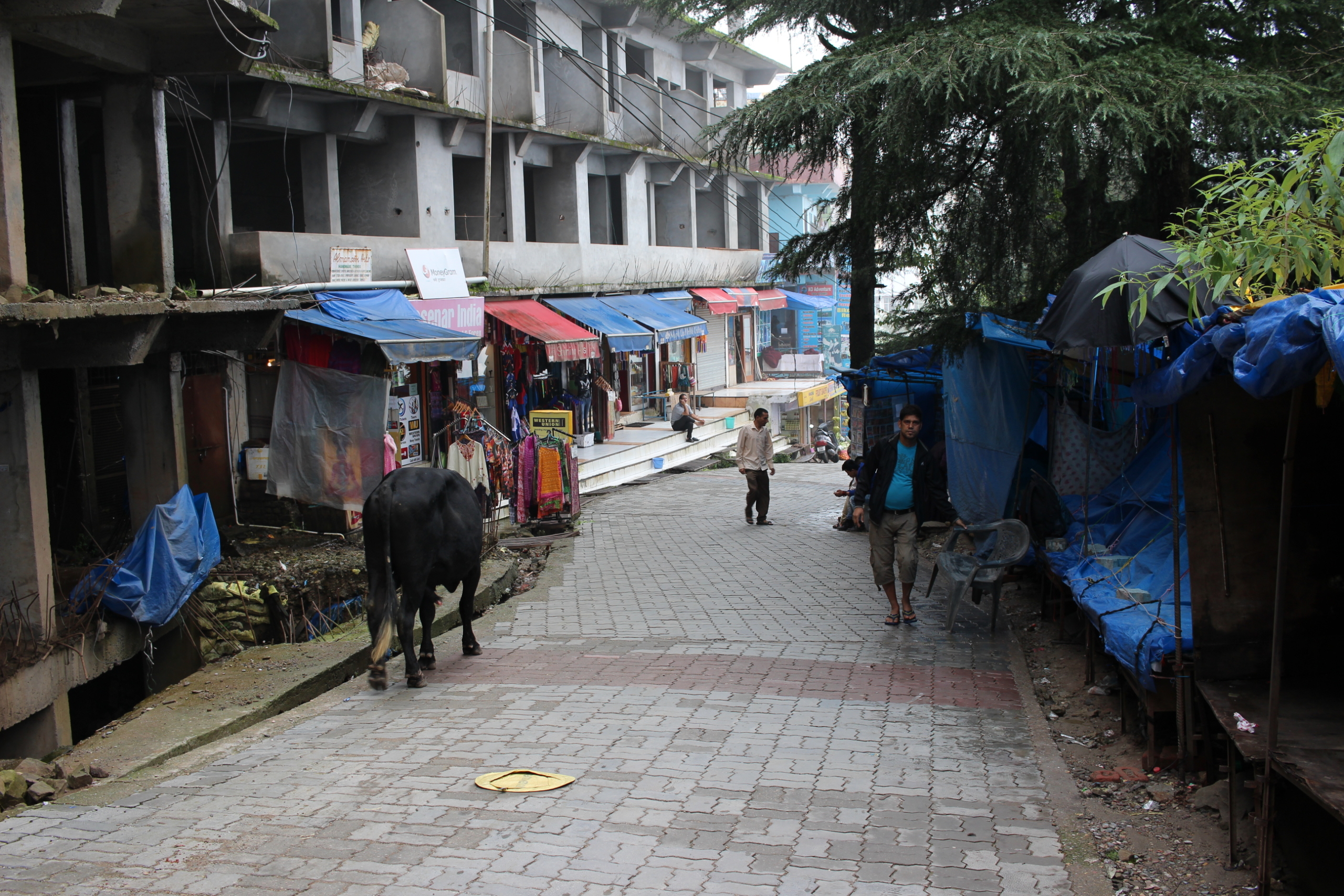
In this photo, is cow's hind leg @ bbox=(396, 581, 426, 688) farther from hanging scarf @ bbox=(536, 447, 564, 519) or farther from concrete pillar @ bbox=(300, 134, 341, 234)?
concrete pillar @ bbox=(300, 134, 341, 234)

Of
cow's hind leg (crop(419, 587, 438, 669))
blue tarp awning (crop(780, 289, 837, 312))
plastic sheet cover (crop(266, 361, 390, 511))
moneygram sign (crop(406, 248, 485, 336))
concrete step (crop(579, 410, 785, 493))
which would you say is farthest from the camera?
blue tarp awning (crop(780, 289, 837, 312))

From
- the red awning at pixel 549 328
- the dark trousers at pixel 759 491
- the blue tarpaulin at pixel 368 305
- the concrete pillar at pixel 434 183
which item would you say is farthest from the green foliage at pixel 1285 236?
the concrete pillar at pixel 434 183

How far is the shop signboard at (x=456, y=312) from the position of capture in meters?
15.5

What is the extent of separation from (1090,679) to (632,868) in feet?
13.9

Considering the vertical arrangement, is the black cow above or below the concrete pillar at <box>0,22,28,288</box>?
below

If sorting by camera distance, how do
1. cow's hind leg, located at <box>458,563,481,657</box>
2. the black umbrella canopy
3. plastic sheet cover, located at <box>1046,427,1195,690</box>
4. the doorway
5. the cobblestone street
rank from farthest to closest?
1. the doorway
2. cow's hind leg, located at <box>458,563,481,657</box>
3. the black umbrella canopy
4. plastic sheet cover, located at <box>1046,427,1195,690</box>
5. the cobblestone street

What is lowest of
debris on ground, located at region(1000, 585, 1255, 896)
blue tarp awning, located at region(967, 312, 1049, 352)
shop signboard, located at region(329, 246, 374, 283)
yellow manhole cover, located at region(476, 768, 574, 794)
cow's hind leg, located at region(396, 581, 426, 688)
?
debris on ground, located at region(1000, 585, 1255, 896)

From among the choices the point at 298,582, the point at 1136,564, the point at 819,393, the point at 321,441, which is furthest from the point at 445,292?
the point at 819,393

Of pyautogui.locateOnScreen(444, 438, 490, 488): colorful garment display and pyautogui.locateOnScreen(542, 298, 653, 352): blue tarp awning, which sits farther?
pyautogui.locateOnScreen(542, 298, 653, 352): blue tarp awning

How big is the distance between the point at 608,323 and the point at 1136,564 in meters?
14.1

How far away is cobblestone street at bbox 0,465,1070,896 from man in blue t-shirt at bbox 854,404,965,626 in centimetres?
51

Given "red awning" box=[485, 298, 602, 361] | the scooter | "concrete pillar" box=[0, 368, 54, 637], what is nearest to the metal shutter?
the scooter

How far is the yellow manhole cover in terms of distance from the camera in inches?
211

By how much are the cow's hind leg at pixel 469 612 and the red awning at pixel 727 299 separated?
19.6 metres
